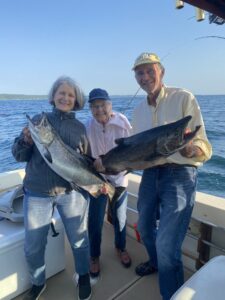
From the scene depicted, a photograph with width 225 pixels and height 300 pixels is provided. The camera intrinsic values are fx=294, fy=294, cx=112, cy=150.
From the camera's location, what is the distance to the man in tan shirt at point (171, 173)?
229cm

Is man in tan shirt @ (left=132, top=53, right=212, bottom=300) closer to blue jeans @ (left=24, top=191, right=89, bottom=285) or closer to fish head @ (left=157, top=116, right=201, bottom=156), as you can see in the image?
fish head @ (left=157, top=116, right=201, bottom=156)

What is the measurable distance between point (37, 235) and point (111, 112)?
1.39 meters

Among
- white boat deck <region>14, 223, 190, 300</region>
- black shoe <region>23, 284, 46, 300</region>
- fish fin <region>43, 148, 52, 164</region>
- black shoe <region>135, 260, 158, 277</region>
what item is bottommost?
white boat deck <region>14, 223, 190, 300</region>

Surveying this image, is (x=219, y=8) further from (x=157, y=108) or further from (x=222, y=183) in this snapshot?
(x=222, y=183)

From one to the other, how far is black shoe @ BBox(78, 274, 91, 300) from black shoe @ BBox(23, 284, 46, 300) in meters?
0.36

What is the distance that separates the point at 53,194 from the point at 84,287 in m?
0.99

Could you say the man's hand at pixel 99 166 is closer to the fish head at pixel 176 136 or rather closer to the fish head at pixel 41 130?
the fish head at pixel 41 130

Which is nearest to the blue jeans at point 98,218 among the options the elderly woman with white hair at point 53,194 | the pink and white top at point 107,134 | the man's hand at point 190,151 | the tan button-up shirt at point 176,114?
the pink and white top at point 107,134

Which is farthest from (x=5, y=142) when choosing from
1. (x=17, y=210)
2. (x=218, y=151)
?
(x=17, y=210)

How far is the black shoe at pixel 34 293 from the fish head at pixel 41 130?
1405 mm

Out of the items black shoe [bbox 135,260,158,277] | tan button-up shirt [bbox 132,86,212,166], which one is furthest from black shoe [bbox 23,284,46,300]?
tan button-up shirt [bbox 132,86,212,166]

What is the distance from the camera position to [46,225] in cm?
258

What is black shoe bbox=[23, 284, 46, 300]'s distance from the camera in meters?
2.71

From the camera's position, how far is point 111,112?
3.05 m
